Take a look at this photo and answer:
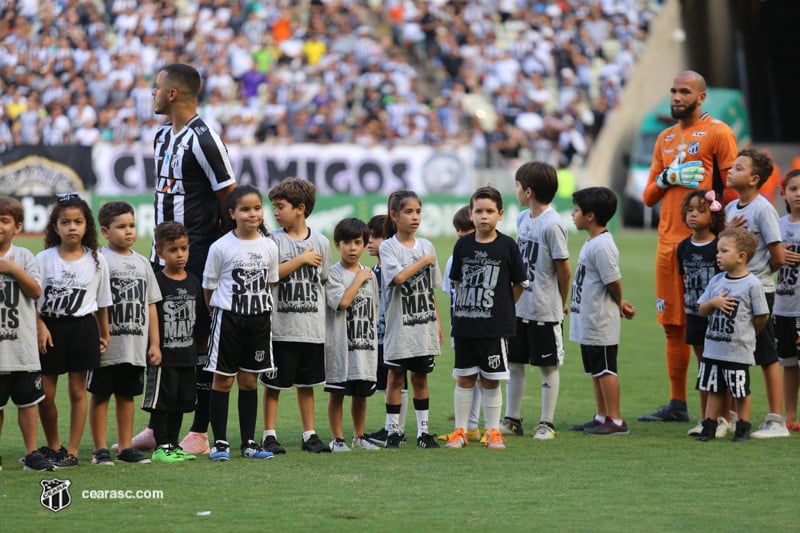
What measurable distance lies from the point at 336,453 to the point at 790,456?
2933 millimetres

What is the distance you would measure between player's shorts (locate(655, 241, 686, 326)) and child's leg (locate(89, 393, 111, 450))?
14.4ft

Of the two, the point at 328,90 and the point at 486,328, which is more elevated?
the point at 328,90

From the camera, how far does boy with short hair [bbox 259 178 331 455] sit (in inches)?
328

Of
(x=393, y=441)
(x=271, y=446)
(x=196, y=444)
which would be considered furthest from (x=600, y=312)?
(x=196, y=444)

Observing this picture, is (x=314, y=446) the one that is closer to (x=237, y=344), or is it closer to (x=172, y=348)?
(x=237, y=344)

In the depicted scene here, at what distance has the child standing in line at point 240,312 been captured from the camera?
8.00 meters

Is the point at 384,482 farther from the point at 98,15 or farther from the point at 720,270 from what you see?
the point at 98,15

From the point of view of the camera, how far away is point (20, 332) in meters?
7.45

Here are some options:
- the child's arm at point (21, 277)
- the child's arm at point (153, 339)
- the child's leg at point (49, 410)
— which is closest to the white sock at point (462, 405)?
the child's arm at point (153, 339)

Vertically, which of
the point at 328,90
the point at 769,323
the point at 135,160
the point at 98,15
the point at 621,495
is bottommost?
the point at 621,495

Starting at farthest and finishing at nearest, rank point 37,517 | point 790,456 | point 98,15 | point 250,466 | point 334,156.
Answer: point 98,15 < point 334,156 < point 790,456 < point 250,466 < point 37,517

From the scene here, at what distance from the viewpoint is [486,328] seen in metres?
8.71

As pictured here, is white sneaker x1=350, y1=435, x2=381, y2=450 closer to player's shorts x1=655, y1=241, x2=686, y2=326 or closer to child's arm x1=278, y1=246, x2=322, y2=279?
child's arm x1=278, y1=246, x2=322, y2=279

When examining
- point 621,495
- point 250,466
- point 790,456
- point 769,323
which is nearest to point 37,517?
point 250,466
